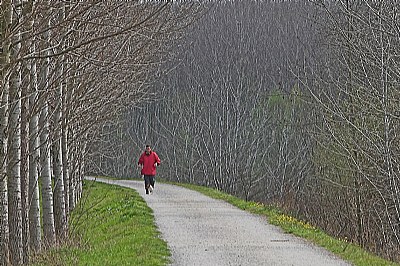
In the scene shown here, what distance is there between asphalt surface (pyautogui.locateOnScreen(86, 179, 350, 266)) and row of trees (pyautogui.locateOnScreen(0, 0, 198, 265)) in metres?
2.23

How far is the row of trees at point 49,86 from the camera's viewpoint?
7.63 meters

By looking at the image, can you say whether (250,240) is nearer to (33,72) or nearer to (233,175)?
(33,72)

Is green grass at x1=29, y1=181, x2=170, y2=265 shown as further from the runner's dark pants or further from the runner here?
Answer: the runner's dark pants

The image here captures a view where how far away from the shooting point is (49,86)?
358 inches

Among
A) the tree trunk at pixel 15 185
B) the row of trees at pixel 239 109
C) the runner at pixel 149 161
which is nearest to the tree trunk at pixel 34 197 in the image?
the tree trunk at pixel 15 185

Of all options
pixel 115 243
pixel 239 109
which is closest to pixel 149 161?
pixel 115 243

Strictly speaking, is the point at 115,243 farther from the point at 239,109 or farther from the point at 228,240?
the point at 239,109

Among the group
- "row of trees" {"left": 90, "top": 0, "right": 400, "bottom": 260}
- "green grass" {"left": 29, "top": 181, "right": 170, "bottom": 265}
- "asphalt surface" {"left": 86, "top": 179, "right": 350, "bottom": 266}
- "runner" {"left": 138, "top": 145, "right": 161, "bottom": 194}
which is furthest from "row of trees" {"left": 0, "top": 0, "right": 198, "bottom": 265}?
"row of trees" {"left": 90, "top": 0, "right": 400, "bottom": 260}

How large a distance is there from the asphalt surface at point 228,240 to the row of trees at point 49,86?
87.9 inches

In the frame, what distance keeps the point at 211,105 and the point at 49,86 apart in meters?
37.5

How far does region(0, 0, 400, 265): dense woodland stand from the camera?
34.1 ft

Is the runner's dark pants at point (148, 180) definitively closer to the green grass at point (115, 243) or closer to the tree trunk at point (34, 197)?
the green grass at point (115, 243)

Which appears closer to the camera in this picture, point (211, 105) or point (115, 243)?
point (115, 243)

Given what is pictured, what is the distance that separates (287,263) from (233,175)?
1150 inches
